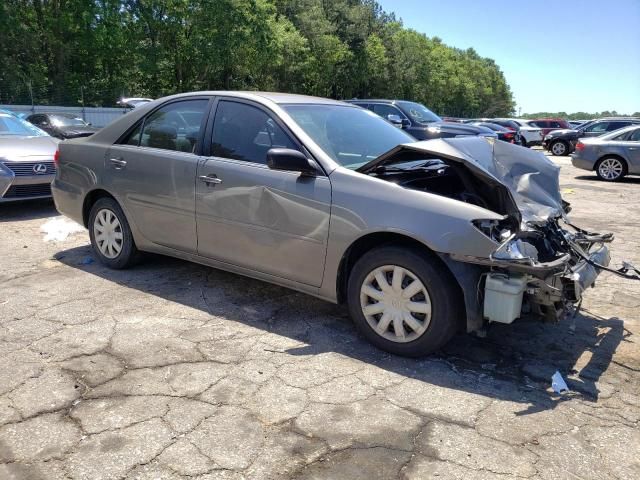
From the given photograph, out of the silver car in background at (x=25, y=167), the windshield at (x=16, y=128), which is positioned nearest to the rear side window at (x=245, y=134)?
the silver car in background at (x=25, y=167)

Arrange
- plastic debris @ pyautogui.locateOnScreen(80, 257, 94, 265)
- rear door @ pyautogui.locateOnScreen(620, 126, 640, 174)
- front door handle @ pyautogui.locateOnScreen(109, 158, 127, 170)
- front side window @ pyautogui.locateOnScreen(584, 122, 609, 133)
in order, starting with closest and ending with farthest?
front door handle @ pyautogui.locateOnScreen(109, 158, 127, 170), plastic debris @ pyautogui.locateOnScreen(80, 257, 94, 265), rear door @ pyautogui.locateOnScreen(620, 126, 640, 174), front side window @ pyautogui.locateOnScreen(584, 122, 609, 133)

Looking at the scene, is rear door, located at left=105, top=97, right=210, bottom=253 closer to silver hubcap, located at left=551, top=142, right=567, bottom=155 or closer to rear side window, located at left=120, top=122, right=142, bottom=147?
rear side window, located at left=120, top=122, right=142, bottom=147

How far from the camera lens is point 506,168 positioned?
12.9ft

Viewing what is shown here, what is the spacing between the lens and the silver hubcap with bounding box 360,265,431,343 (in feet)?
11.1

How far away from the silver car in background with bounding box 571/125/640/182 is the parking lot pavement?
10492mm

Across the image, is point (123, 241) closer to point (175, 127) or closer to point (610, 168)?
point (175, 127)

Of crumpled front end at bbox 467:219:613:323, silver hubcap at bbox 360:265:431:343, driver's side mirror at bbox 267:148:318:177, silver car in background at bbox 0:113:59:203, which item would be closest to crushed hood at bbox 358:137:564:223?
crumpled front end at bbox 467:219:613:323

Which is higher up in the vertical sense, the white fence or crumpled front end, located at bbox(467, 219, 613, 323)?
the white fence

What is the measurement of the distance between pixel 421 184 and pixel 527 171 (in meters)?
0.90

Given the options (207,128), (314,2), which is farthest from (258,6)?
(207,128)

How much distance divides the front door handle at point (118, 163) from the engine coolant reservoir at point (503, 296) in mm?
3363

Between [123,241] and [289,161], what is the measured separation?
7.32ft

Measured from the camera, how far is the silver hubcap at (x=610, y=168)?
45.4 feet

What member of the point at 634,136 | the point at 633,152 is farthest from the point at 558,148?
the point at 633,152
